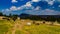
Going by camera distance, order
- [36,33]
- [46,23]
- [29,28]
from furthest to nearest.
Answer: [46,23]
[29,28]
[36,33]

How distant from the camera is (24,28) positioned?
24.4 metres

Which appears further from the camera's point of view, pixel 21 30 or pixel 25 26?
pixel 25 26

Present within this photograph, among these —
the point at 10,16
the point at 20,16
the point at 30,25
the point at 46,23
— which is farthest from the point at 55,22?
the point at 10,16

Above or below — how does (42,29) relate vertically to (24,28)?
below

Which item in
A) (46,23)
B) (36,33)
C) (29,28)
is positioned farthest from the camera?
(46,23)

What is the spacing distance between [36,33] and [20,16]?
174 inches

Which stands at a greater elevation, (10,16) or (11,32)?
(10,16)

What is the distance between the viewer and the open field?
2312 cm

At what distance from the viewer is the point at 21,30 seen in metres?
23.6

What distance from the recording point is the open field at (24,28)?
2312cm

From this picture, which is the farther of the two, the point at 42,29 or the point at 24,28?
the point at 24,28

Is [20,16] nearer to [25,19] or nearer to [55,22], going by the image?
[25,19]

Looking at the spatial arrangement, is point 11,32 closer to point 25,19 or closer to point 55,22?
point 25,19

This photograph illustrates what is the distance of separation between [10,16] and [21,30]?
4123mm
